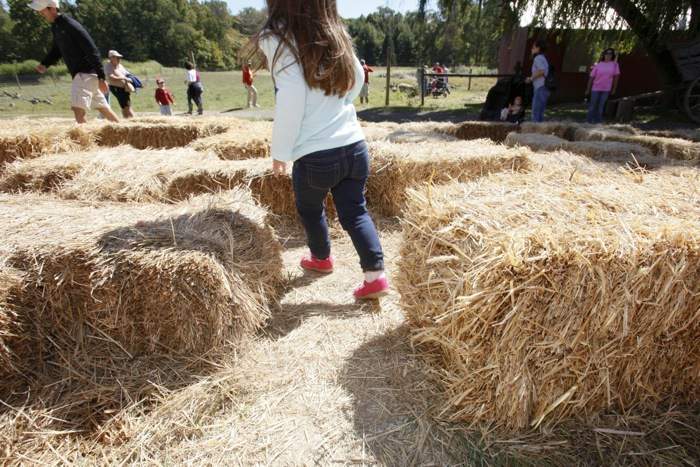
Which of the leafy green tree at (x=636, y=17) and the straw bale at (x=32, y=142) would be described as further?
the leafy green tree at (x=636, y=17)

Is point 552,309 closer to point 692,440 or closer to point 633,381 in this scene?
point 633,381

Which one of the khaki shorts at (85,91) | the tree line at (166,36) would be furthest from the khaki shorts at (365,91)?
the tree line at (166,36)

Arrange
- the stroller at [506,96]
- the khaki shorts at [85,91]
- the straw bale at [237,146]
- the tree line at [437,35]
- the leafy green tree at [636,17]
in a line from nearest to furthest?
the straw bale at [237,146] → the khaki shorts at [85,91] → the stroller at [506,96] → the leafy green tree at [636,17] → the tree line at [437,35]

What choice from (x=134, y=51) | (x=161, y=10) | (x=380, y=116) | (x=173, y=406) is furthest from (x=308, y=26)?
(x=161, y=10)

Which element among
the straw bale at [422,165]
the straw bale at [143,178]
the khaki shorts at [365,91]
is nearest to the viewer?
the straw bale at [143,178]

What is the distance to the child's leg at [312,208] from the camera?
2.49 m

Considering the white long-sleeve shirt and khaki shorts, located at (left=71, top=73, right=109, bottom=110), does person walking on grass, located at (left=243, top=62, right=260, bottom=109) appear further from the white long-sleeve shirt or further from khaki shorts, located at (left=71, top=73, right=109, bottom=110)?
the white long-sleeve shirt

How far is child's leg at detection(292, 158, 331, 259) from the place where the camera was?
249cm

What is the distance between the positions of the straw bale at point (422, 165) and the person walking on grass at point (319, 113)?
67.8 inches

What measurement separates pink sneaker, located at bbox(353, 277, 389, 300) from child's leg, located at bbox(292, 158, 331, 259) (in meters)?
0.53

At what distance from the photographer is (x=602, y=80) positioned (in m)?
9.41

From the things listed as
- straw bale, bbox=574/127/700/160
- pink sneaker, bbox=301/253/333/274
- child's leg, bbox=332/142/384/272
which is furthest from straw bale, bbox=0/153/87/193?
straw bale, bbox=574/127/700/160

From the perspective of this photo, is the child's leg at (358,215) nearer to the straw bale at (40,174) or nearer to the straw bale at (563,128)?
the straw bale at (40,174)

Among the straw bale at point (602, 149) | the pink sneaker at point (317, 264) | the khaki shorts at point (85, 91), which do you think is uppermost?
the khaki shorts at point (85, 91)
